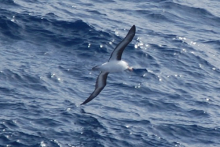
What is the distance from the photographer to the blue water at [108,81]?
81.8ft

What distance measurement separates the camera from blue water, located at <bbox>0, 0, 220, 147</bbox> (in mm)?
24938

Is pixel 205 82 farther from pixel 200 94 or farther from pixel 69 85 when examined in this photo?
pixel 69 85

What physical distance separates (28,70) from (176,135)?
8.24m

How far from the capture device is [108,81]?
29.9 meters

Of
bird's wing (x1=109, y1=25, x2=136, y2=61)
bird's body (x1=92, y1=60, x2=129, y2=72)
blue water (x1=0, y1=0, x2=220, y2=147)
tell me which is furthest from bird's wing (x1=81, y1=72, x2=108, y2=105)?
bird's wing (x1=109, y1=25, x2=136, y2=61)

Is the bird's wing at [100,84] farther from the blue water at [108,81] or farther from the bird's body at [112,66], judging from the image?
the bird's body at [112,66]

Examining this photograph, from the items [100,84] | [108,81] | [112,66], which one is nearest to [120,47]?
[112,66]

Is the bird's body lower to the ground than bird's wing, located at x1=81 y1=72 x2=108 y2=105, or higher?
higher

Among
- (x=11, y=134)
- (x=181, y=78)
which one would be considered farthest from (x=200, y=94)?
(x=11, y=134)

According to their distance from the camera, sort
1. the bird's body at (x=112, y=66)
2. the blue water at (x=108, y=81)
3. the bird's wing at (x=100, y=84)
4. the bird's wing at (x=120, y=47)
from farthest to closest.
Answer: the bird's wing at (x=100, y=84), the blue water at (x=108, y=81), the bird's body at (x=112, y=66), the bird's wing at (x=120, y=47)

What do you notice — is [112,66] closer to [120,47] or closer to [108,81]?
[120,47]

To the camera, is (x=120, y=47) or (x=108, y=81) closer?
(x=120, y=47)

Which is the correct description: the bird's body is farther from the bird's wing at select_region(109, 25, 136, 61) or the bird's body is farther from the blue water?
the blue water

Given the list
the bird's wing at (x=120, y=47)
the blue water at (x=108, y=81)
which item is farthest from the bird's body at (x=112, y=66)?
the blue water at (x=108, y=81)
